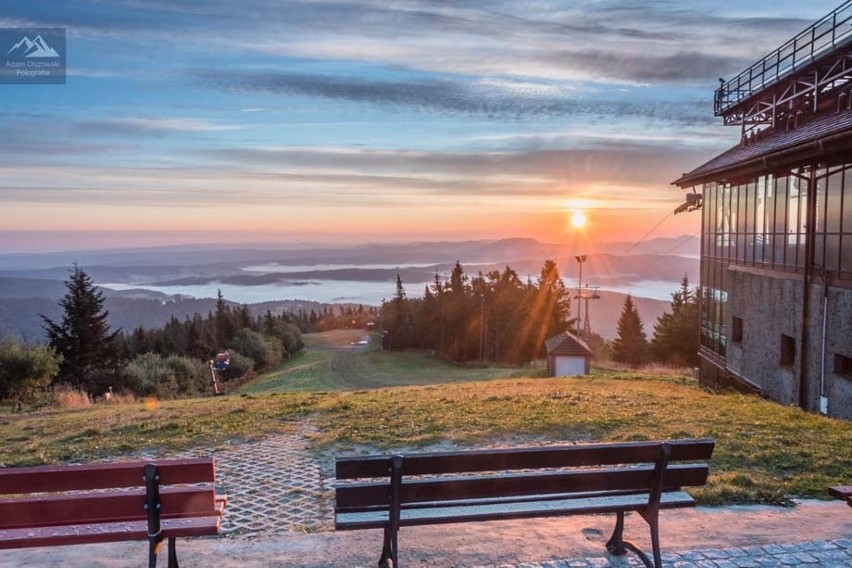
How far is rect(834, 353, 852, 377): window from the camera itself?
47.8 ft

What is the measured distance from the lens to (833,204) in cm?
1482

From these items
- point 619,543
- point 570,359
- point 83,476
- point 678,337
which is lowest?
point 678,337

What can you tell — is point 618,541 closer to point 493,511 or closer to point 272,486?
point 493,511

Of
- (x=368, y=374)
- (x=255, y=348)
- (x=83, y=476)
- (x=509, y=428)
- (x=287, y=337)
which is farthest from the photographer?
(x=287, y=337)

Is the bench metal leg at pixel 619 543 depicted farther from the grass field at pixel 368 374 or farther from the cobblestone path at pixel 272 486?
the grass field at pixel 368 374

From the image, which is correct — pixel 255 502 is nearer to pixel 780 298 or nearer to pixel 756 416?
pixel 756 416

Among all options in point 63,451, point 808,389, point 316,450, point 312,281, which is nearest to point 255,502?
point 316,450

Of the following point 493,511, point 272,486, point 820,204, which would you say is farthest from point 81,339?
point 493,511

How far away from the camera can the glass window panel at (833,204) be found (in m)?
14.6

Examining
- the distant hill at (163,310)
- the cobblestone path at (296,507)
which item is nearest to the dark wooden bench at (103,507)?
the cobblestone path at (296,507)

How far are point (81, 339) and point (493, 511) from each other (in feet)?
138

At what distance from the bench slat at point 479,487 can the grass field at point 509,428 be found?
2643mm

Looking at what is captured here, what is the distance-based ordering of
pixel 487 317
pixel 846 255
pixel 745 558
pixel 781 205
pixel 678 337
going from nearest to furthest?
1. pixel 745 558
2. pixel 846 255
3. pixel 781 205
4. pixel 678 337
5. pixel 487 317

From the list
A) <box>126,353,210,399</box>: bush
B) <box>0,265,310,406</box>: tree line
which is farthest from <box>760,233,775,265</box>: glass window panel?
<box>126,353,210,399</box>: bush
